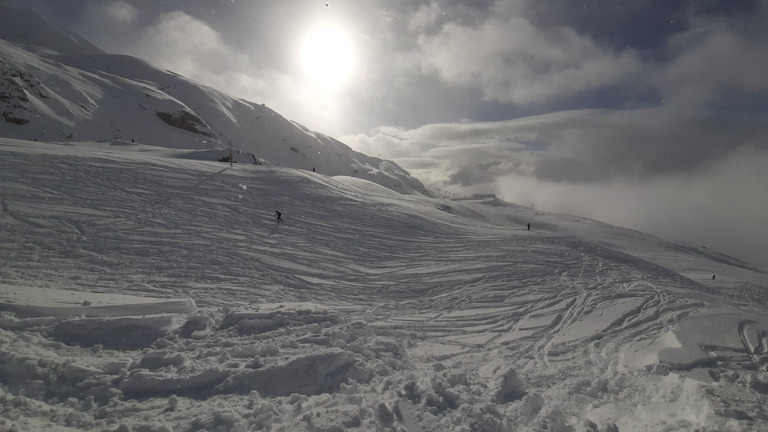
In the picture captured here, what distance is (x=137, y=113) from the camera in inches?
1785

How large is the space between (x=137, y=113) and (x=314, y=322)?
5232 centimetres

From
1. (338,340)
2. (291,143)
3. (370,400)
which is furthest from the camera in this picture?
(291,143)

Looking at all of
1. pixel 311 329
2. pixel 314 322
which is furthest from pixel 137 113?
pixel 311 329

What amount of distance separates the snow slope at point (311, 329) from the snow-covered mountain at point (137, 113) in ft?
51.4

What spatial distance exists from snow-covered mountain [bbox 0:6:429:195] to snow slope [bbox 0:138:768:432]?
51.4ft

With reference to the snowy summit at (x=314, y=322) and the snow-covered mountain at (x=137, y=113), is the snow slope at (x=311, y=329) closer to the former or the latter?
the snowy summit at (x=314, y=322)

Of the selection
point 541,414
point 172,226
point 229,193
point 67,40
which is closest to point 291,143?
point 229,193

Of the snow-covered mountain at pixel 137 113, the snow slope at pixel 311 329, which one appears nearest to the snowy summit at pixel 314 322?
the snow slope at pixel 311 329

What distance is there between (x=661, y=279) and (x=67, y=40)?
492 feet

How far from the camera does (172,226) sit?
12.1 meters

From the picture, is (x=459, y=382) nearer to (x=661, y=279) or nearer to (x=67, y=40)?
(x=661, y=279)

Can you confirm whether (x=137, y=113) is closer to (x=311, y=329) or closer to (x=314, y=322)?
(x=314, y=322)

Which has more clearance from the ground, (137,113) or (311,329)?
(137,113)

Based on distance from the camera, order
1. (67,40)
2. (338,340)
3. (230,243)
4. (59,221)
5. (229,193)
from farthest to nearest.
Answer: (67,40) → (229,193) → (230,243) → (59,221) → (338,340)
